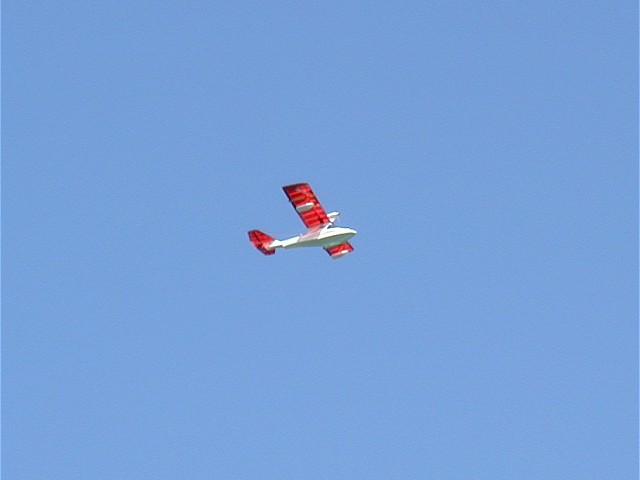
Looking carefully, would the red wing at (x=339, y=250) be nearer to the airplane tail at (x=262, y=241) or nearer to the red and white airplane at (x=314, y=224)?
the red and white airplane at (x=314, y=224)

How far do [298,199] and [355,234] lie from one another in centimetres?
381

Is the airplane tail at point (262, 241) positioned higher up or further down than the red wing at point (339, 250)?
higher up

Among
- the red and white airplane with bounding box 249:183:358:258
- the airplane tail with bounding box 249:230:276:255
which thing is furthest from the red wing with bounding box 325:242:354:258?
the airplane tail with bounding box 249:230:276:255

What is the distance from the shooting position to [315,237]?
134 meters

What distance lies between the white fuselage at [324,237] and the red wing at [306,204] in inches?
20.3

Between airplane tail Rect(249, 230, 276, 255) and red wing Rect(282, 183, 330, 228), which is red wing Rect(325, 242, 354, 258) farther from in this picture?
A: airplane tail Rect(249, 230, 276, 255)

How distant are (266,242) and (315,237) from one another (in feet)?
15.5

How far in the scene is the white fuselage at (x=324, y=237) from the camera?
133 m

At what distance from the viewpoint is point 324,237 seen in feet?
438

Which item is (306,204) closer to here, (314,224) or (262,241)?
(314,224)

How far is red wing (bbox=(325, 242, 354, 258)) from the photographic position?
5315 inches

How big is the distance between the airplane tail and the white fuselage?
8.17 feet

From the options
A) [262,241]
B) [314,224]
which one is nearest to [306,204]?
[314,224]

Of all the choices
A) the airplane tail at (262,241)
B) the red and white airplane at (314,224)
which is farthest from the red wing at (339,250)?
the airplane tail at (262,241)
